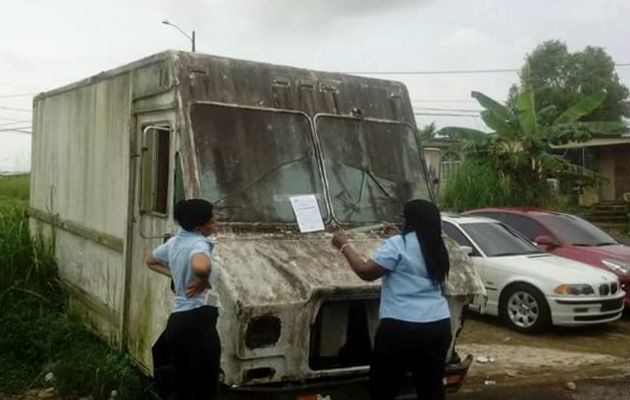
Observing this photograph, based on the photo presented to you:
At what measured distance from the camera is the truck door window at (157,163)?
5035mm

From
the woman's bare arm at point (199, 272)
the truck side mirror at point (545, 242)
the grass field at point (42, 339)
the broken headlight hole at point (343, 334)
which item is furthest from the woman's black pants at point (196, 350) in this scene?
the truck side mirror at point (545, 242)

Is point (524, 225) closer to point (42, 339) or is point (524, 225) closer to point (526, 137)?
point (526, 137)

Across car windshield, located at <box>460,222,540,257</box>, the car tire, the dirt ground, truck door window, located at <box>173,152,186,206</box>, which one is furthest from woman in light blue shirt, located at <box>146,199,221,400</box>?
car windshield, located at <box>460,222,540,257</box>

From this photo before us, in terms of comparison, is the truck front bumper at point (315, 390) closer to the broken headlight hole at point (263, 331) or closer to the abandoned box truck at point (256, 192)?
the abandoned box truck at point (256, 192)

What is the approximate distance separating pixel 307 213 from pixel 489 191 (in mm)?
13152

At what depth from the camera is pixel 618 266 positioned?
992cm

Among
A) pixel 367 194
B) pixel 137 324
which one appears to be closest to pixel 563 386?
pixel 367 194

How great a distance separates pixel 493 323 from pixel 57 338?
5.79 metres

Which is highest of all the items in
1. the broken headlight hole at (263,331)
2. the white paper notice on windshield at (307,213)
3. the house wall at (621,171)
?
the house wall at (621,171)

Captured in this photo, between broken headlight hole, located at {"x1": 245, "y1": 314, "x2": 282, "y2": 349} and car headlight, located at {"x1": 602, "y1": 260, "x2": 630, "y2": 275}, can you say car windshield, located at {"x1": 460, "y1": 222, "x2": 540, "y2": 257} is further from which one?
broken headlight hole, located at {"x1": 245, "y1": 314, "x2": 282, "y2": 349}

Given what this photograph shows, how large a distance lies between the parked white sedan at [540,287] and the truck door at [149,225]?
17.9ft

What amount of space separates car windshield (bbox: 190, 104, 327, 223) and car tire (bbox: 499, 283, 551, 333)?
4760mm

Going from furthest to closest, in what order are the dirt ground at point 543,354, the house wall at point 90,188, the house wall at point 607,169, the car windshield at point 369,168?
the house wall at point 607,169, the dirt ground at point 543,354, the house wall at point 90,188, the car windshield at point 369,168

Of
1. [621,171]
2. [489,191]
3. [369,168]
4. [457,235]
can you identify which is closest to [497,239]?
[457,235]
